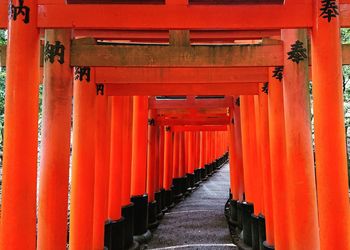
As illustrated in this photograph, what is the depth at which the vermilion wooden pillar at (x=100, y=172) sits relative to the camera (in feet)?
20.4

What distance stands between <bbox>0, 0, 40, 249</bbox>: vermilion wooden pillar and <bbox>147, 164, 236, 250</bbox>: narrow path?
5.24 metres

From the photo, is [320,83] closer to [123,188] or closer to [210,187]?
[123,188]

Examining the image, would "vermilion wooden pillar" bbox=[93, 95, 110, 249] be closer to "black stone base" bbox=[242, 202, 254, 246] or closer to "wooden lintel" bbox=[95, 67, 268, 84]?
"wooden lintel" bbox=[95, 67, 268, 84]

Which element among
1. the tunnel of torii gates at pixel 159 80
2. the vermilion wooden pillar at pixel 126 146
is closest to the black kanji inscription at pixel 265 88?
the tunnel of torii gates at pixel 159 80

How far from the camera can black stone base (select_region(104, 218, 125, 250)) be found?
24.2 ft

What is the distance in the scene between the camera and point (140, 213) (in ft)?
31.3

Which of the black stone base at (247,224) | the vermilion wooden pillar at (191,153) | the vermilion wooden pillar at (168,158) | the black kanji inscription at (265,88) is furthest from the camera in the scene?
the vermilion wooden pillar at (191,153)

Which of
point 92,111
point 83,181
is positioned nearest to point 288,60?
point 92,111

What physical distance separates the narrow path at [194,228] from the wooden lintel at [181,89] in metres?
3.55

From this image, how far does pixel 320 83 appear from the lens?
12.9 ft

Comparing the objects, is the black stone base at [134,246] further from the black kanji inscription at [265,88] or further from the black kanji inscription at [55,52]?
the black kanji inscription at [55,52]

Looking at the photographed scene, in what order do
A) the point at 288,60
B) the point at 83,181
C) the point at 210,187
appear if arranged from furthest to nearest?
the point at 210,187 < the point at 83,181 < the point at 288,60

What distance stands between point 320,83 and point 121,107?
4868 millimetres

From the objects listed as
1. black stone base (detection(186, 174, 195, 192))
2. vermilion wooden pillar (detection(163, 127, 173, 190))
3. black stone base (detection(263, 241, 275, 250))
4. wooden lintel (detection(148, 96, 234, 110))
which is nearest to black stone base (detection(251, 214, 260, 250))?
black stone base (detection(263, 241, 275, 250))
